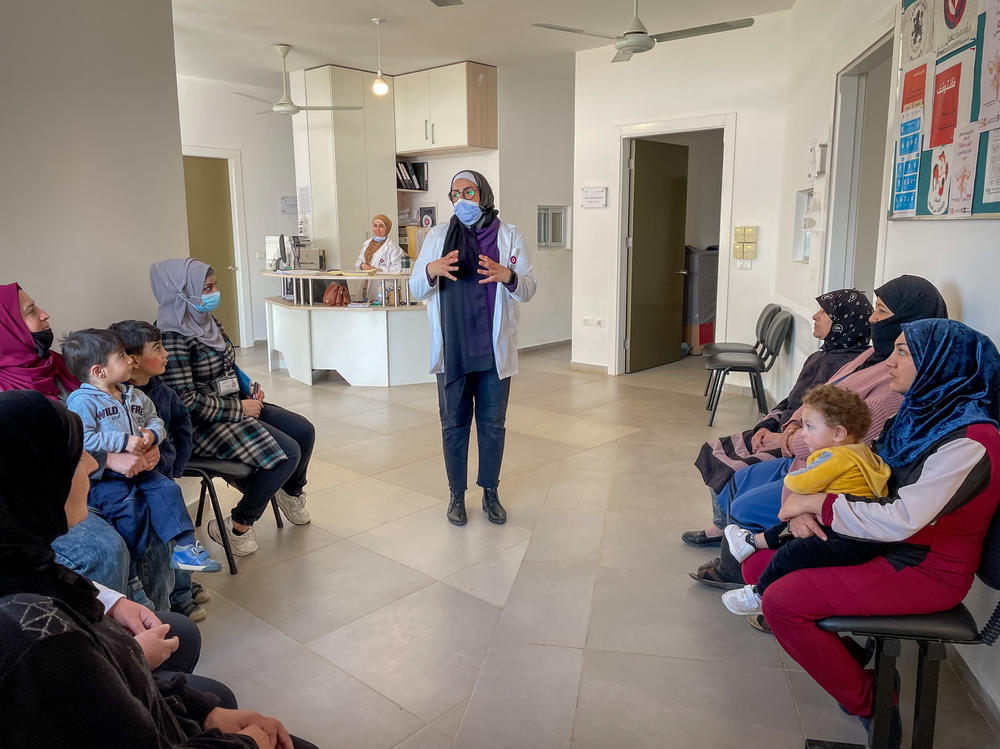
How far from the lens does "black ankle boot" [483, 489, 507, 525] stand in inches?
131

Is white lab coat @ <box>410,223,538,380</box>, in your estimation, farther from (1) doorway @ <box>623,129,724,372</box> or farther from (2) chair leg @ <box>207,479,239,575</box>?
(1) doorway @ <box>623,129,724,372</box>

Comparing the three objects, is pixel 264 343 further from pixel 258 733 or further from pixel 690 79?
pixel 258 733

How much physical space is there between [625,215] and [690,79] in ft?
4.15

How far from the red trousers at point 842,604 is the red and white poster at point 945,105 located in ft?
4.76

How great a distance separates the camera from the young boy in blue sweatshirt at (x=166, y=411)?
8.30 ft

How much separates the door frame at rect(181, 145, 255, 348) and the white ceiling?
86 cm

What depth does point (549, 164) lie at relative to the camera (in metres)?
8.22

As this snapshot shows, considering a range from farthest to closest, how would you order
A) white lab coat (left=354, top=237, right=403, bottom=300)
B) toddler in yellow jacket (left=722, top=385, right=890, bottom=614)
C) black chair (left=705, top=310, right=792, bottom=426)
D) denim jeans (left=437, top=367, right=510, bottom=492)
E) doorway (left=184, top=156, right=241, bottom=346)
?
doorway (left=184, top=156, right=241, bottom=346), white lab coat (left=354, top=237, right=403, bottom=300), black chair (left=705, top=310, right=792, bottom=426), denim jeans (left=437, top=367, right=510, bottom=492), toddler in yellow jacket (left=722, top=385, right=890, bottom=614)

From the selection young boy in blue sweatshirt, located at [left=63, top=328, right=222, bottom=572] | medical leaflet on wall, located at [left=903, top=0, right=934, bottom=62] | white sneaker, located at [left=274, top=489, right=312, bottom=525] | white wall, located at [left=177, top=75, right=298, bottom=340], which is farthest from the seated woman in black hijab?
white wall, located at [left=177, top=75, right=298, bottom=340]

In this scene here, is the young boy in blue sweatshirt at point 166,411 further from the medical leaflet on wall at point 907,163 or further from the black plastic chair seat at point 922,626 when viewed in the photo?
the medical leaflet on wall at point 907,163

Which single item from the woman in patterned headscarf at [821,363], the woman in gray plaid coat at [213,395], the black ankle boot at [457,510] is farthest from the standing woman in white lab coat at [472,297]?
the woman in patterned headscarf at [821,363]

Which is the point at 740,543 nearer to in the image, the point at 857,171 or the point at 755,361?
the point at 857,171

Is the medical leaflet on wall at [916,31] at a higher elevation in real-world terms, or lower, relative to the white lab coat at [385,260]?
higher

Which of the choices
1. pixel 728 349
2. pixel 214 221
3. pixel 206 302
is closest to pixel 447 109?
pixel 214 221
